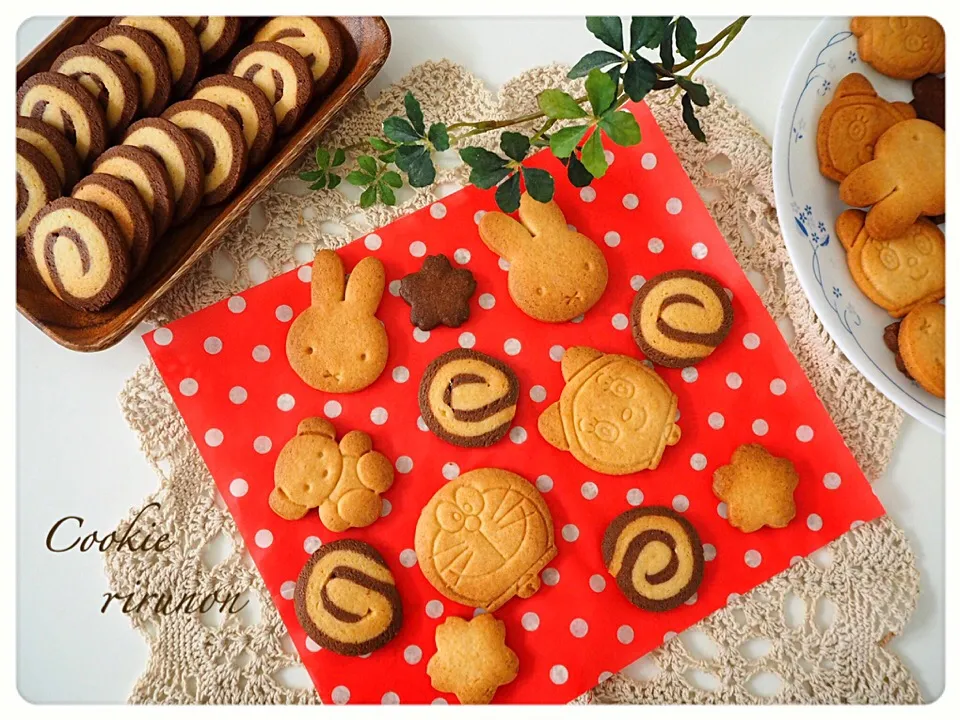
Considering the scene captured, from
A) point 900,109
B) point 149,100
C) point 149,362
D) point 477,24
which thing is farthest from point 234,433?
point 900,109

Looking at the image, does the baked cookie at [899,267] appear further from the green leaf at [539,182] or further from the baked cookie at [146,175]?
the baked cookie at [146,175]

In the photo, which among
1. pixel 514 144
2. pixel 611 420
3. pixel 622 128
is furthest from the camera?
pixel 611 420

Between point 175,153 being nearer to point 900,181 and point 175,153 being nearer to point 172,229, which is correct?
point 172,229

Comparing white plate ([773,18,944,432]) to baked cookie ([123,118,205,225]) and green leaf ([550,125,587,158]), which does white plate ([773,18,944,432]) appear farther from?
baked cookie ([123,118,205,225])

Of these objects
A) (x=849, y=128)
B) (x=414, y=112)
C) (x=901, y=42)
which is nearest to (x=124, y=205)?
(x=414, y=112)

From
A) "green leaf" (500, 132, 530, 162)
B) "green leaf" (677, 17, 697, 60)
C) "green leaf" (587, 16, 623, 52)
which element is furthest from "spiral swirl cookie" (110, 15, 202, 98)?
"green leaf" (677, 17, 697, 60)

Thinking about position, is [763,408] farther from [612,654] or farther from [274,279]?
[274,279]

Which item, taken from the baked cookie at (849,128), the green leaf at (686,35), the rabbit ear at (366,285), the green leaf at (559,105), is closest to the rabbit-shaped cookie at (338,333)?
the rabbit ear at (366,285)
